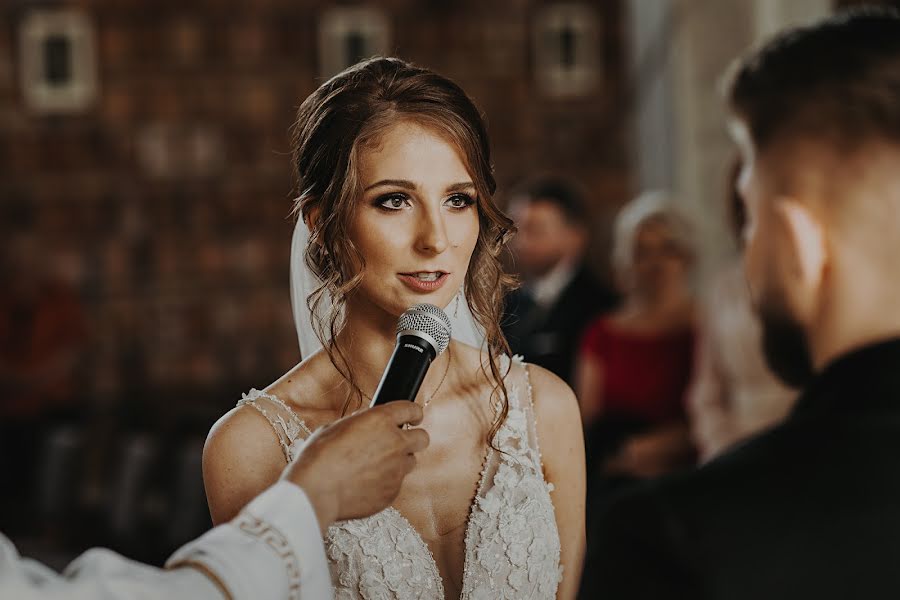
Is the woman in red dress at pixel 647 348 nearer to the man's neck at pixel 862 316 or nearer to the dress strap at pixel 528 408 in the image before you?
the dress strap at pixel 528 408

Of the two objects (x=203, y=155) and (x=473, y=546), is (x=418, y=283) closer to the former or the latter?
(x=473, y=546)

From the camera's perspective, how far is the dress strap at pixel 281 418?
1.68 metres

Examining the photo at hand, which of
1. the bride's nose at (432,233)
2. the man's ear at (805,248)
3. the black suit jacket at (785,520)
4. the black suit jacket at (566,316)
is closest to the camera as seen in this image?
the black suit jacket at (785,520)

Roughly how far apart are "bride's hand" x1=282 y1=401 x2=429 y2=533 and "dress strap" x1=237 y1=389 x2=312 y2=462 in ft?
0.86

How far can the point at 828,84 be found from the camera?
1101 mm

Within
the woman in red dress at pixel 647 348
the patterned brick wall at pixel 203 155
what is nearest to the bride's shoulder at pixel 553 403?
the woman in red dress at pixel 647 348

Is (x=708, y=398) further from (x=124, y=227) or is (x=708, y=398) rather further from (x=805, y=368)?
(x=124, y=227)

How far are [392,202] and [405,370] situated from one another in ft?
1.03

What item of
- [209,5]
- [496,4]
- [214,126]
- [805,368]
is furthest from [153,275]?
[805,368]

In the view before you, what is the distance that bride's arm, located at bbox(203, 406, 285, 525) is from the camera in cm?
160

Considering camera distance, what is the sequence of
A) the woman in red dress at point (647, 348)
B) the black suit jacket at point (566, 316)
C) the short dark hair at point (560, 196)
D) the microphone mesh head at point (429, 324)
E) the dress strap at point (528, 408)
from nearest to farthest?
the microphone mesh head at point (429, 324)
the dress strap at point (528, 408)
the woman in red dress at point (647, 348)
the black suit jacket at point (566, 316)
the short dark hair at point (560, 196)

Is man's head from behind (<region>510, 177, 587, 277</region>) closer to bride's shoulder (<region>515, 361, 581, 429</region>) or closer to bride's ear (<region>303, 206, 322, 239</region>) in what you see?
bride's shoulder (<region>515, 361, 581, 429</region>)

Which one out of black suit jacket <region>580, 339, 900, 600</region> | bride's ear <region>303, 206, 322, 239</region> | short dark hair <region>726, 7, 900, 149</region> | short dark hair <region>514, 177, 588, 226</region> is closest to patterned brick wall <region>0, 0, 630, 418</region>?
short dark hair <region>514, 177, 588, 226</region>

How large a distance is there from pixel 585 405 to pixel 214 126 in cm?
811
